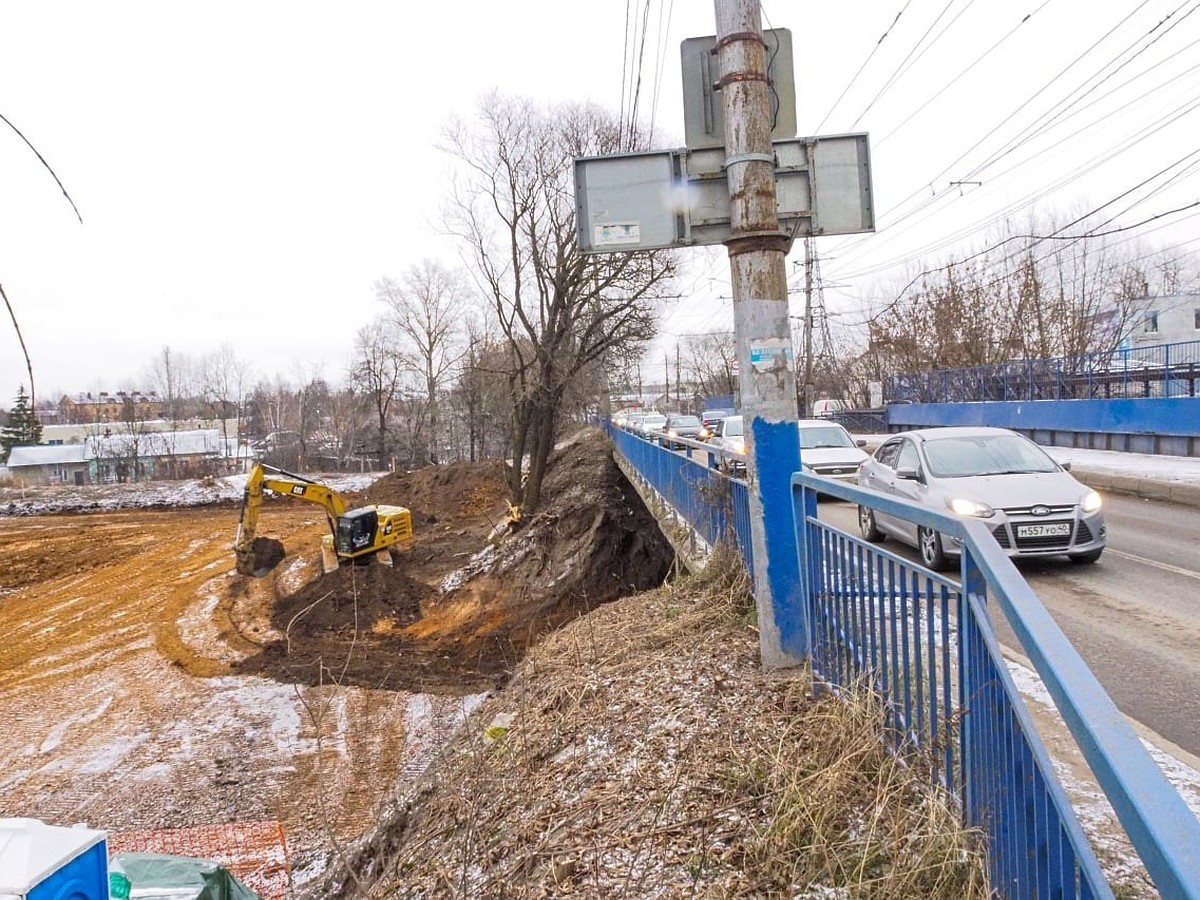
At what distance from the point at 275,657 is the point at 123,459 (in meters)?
58.3

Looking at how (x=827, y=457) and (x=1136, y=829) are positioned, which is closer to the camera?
(x=1136, y=829)

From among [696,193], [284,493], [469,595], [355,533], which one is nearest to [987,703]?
[696,193]

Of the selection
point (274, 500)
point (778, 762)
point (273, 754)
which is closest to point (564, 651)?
point (778, 762)

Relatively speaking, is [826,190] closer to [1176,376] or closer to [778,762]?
[778,762]

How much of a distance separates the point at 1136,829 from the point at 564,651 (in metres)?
6.24

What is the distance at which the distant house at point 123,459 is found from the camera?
60.8 m

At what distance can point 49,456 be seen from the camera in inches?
3046

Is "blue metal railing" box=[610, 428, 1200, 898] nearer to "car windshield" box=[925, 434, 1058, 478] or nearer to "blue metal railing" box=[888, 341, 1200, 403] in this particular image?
"car windshield" box=[925, 434, 1058, 478]

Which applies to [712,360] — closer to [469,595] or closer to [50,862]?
[469,595]

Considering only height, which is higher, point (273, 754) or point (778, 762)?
point (778, 762)

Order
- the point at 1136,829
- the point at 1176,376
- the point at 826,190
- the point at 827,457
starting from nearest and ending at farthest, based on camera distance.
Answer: the point at 1136,829, the point at 826,190, the point at 827,457, the point at 1176,376

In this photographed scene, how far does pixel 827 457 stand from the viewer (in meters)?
15.6

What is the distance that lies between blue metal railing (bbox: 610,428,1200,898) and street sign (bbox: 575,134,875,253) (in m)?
1.71

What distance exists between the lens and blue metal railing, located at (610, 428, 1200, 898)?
4.40 feet
